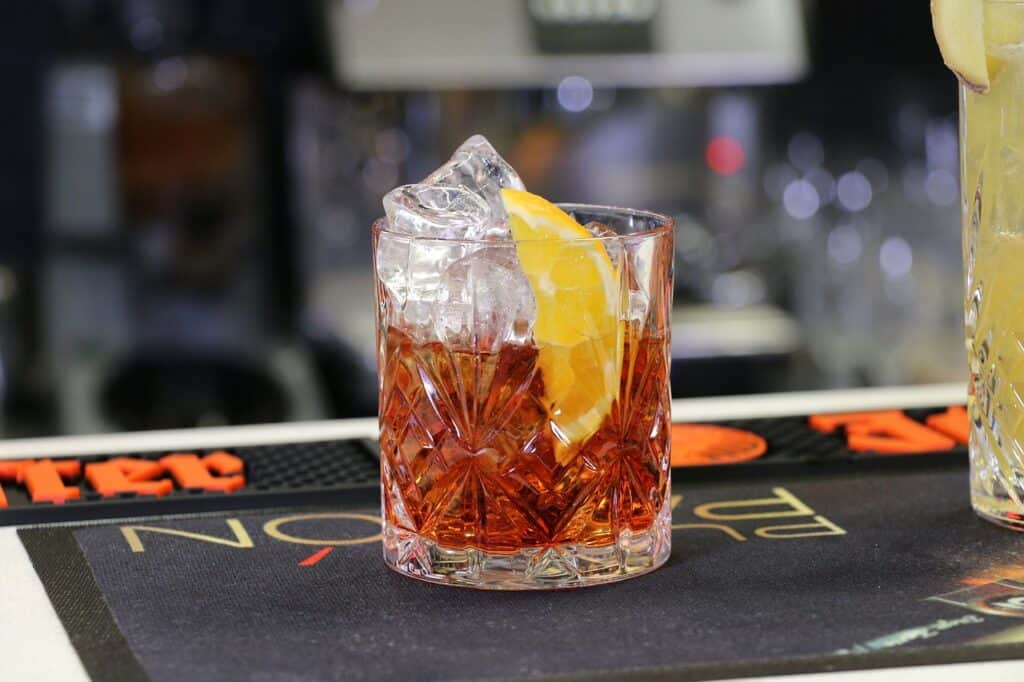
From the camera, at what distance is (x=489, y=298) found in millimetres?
847

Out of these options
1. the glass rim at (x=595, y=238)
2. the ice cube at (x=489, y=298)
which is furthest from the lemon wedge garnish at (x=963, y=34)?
the ice cube at (x=489, y=298)

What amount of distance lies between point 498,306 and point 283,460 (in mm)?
371

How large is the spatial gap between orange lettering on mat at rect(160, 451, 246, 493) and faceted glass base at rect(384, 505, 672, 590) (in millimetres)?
229

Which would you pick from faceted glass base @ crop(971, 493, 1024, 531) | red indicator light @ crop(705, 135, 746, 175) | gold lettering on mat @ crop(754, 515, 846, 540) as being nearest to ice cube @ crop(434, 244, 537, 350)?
gold lettering on mat @ crop(754, 515, 846, 540)

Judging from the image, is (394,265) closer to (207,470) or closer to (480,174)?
(480,174)

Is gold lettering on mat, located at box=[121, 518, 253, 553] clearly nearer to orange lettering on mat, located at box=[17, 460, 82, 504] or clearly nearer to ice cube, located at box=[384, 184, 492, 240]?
orange lettering on mat, located at box=[17, 460, 82, 504]

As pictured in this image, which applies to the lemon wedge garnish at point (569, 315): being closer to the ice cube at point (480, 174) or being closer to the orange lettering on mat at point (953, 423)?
the ice cube at point (480, 174)

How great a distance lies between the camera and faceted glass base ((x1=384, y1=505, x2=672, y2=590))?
86cm

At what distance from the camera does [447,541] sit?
87cm

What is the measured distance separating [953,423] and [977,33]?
0.39m

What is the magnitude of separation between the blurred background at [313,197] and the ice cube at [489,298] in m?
2.09

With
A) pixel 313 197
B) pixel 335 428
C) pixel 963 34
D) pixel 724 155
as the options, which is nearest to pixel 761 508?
pixel 963 34

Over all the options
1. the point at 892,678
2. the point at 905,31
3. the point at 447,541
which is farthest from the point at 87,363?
the point at 892,678

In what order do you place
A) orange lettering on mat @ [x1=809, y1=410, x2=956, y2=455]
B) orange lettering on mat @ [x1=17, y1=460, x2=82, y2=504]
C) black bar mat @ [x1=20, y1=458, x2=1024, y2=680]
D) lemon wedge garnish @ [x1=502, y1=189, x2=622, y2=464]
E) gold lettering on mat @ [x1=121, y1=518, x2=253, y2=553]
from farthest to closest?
orange lettering on mat @ [x1=809, y1=410, x2=956, y2=455] → orange lettering on mat @ [x1=17, y1=460, x2=82, y2=504] → gold lettering on mat @ [x1=121, y1=518, x2=253, y2=553] → lemon wedge garnish @ [x1=502, y1=189, x2=622, y2=464] → black bar mat @ [x1=20, y1=458, x2=1024, y2=680]
